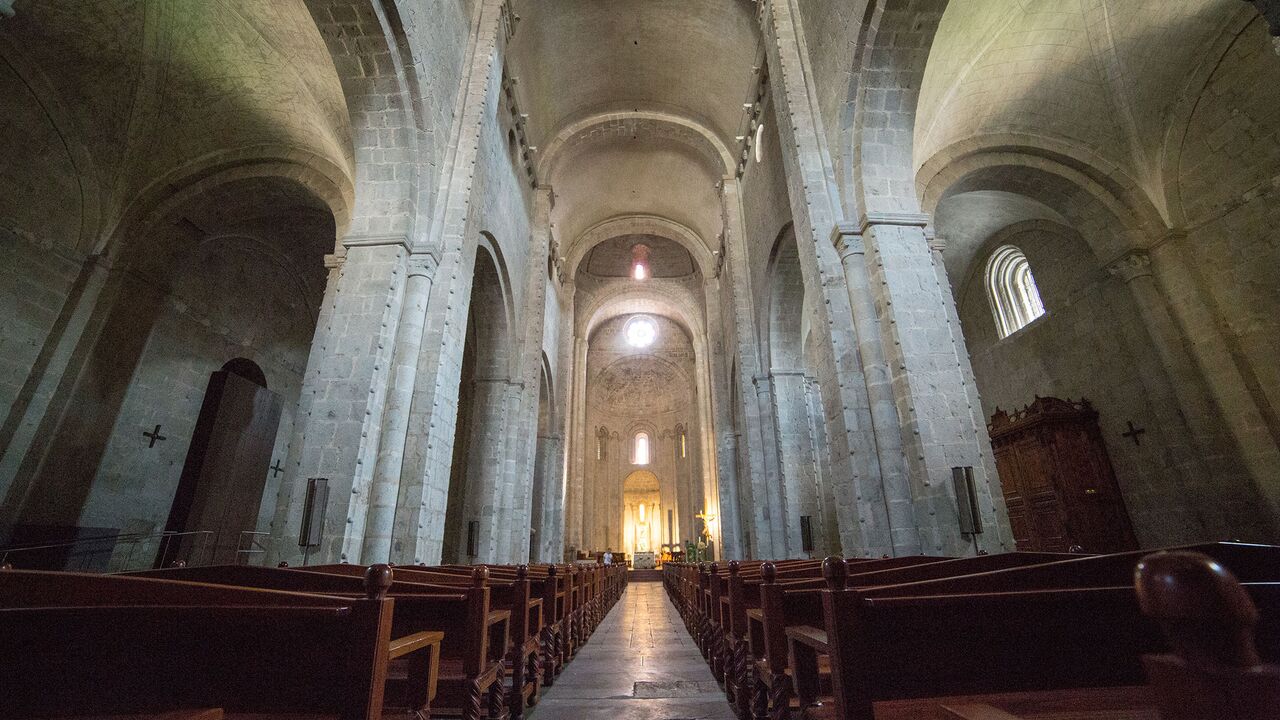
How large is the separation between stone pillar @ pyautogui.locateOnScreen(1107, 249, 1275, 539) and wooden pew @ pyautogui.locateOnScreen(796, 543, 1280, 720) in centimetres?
957

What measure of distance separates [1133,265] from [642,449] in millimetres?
20980

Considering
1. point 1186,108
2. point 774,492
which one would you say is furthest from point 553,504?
point 1186,108

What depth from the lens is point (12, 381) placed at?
7152mm

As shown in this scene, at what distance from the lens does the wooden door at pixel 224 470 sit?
372 inches

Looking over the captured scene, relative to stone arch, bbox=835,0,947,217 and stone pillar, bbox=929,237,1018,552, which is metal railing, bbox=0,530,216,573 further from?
stone arch, bbox=835,0,947,217

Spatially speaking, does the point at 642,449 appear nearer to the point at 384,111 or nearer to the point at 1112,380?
the point at 1112,380

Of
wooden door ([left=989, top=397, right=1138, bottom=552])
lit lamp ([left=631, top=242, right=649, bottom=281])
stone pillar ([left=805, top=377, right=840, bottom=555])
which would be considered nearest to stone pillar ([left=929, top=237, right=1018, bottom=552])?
stone pillar ([left=805, top=377, right=840, bottom=555])

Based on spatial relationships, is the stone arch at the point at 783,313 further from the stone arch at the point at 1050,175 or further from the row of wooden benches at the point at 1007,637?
the row of wooden benches at the point at 1007,637

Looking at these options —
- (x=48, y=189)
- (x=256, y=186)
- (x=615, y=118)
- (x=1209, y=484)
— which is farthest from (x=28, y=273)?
(x=1209, y=484)

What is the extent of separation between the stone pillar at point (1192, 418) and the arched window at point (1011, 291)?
3.07 meters

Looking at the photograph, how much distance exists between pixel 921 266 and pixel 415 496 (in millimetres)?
6555

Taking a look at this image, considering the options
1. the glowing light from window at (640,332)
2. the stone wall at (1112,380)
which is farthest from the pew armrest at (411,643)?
the glowing light from window at (640,332)

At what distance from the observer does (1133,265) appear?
29.6 ft

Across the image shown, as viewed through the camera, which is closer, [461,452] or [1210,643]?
[1210,643]
